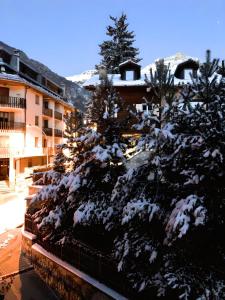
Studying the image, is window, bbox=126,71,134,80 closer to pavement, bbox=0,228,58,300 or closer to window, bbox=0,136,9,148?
pavement, bbox=0,228,58,300

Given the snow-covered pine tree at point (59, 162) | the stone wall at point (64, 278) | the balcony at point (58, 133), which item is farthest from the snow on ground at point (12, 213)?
the balcony at point (58, 133)

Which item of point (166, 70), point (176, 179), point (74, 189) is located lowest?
point (74, 189)

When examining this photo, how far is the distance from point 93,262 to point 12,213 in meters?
13.0

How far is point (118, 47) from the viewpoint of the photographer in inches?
1485

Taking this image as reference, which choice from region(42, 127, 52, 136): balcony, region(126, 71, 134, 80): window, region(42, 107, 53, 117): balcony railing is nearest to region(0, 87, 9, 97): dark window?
region(42, 107, 53, 117): balcony railing

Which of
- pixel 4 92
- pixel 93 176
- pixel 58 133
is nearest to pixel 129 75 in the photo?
pixel 93 176

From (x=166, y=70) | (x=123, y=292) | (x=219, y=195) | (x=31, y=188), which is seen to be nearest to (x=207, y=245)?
(x=219, y=195)

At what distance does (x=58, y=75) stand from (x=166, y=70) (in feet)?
252

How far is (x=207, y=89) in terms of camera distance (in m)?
6.60

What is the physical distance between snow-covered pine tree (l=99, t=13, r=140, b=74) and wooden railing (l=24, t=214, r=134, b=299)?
28.6 m

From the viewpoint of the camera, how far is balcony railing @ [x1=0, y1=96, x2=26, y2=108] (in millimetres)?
31641

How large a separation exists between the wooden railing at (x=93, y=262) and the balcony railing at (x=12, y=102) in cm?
Result: 2260

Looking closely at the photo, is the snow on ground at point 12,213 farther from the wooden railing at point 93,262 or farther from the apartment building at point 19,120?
the wooden railing at point 93,262

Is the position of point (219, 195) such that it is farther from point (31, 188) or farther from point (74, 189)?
point (31, 188)
